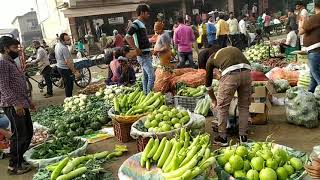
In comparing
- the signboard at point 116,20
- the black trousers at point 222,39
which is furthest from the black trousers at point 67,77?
the signboard at point 116,20

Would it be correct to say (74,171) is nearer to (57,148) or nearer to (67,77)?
(57,148)

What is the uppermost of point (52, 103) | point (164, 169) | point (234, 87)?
point (234, 87)

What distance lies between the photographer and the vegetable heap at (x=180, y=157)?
3158mm

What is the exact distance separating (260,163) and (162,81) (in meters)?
4.89

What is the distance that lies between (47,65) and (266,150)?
32.7ft

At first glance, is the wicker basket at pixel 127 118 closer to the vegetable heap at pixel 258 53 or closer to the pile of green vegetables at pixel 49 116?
the pile of green vegetables at pixel 49 116

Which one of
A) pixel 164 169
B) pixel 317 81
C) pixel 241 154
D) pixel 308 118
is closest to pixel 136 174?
pixel 164 169

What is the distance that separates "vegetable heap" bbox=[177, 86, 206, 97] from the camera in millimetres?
7207

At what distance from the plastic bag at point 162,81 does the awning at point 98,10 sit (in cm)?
1718

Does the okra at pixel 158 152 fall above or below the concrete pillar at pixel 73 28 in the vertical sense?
below

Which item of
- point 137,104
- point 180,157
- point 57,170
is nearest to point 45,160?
point 57,170

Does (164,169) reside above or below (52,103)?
above

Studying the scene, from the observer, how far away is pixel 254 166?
3.14m

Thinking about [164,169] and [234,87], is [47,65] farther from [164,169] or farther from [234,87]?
[164,169]
